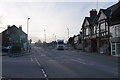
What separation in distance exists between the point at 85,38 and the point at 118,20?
65.0 feet

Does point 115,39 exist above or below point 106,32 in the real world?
below

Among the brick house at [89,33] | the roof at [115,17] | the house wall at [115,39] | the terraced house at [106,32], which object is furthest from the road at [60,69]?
the brick house at [89,33]

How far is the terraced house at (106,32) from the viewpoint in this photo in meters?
34.9

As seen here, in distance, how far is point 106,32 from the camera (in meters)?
38.9

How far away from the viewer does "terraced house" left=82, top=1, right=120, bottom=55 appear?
34.9 metres

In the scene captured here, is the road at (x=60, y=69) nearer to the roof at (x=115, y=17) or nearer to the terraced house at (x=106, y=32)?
the terraced house at (x=106, y=32)

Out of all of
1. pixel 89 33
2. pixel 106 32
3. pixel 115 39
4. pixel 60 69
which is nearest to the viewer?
pixel 60 69

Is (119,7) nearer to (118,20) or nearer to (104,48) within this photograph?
(118,20)

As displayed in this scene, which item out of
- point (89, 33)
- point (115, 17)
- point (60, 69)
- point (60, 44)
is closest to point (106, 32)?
point (115, 17)

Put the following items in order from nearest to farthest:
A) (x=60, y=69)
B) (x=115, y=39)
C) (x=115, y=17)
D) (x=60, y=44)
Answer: (x=60, y=69) < (x=115, y=39) < (x=115, y=17) < (x=60, y=44)

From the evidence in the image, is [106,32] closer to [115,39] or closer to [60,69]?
[115,39]

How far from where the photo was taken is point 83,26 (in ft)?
184

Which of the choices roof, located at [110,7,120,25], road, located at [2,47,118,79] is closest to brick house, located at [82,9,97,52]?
roof, located at [110,7,120,25]

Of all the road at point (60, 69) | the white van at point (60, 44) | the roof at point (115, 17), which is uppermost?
the roof at point (115, 17)
